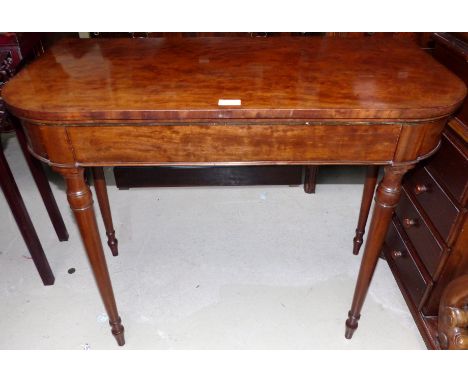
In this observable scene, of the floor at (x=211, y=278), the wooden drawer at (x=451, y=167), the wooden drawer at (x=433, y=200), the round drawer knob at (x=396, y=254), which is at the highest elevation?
the wooden drawer at (x=451, y=167)

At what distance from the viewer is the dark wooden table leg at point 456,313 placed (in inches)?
42.2

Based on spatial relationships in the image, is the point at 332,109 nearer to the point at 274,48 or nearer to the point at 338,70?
the point at 338,70

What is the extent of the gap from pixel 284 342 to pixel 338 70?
85 centimetres

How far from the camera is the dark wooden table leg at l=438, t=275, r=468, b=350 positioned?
42.2 inches

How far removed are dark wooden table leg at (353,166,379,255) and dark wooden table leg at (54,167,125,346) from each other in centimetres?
93

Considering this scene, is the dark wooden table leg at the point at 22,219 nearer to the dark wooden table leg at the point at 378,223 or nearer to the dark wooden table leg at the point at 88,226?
the dark wooden table leg at the point at 88,226

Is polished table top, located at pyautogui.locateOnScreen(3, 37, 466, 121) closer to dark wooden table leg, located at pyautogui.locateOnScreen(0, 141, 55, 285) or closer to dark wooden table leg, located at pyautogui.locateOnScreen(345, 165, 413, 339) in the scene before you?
dark wooden table leg, located at pyautogui.locateOnScreen(345, 165, 413, 339)

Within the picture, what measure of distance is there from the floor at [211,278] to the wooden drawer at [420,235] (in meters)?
0.26

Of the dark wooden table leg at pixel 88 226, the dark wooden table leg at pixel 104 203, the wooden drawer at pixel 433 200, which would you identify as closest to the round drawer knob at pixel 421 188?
the wooden drawer at pixel 433 200

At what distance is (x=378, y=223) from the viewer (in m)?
1.09

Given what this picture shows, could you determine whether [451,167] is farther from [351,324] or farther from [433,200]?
[351,324]

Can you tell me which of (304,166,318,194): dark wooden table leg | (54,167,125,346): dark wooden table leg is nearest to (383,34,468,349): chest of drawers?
(304,166,318,194): dark wooden table leg

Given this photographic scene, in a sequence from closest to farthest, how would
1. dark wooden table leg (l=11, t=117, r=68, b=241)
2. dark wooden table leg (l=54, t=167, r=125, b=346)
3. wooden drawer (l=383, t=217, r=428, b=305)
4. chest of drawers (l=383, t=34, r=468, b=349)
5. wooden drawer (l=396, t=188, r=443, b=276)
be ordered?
dark wooden table leg (l=54, t=167, r=125, b=346), chest of drawers (l=383, t=34, r=468, b=349), wooden drawer (l=396, t=188, r=443, b=276), wooden drawer (l=383, t=217, r=428, b=305), dark wooden table leg (l=11, t=117, r=68, b=241)

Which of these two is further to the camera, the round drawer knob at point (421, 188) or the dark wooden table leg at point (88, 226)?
the round drawer knob at point (421, 188)
